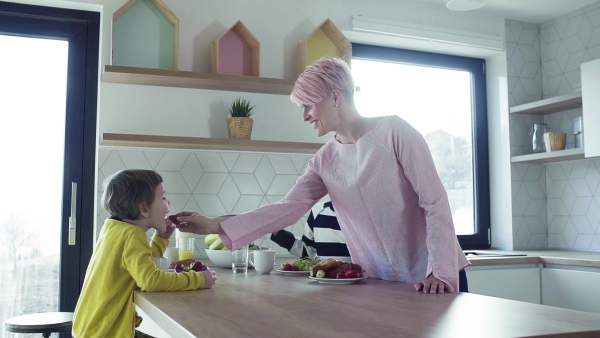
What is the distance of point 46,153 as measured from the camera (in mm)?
3186

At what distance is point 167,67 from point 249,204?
2.83 ft

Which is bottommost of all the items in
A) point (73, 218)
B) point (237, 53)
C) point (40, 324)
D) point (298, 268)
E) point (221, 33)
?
point (40, 324)

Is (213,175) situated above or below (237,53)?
below

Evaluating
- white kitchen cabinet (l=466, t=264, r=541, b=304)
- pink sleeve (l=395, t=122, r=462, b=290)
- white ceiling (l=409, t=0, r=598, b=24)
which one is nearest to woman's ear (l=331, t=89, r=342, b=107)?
pink sleeve (l=395, t=122, r=462, b=290)

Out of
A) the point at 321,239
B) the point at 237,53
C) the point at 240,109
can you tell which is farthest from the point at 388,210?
the point at 237,53

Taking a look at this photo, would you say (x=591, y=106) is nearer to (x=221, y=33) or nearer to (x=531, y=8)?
(x=531, y=8)

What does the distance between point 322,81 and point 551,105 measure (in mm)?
2462

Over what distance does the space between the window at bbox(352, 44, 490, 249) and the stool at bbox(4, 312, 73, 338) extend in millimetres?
2407

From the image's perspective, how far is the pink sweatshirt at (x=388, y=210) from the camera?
174cm

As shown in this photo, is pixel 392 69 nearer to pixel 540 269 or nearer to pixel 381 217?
pixel 540 269

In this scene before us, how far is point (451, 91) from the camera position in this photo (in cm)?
435

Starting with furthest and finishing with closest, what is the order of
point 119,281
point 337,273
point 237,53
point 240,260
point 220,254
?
point 237,53
point 220,254
point 240,260
point 337,273
point 119,281

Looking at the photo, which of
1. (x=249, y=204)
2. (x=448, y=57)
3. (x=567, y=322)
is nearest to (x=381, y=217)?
(x=567, y=322)

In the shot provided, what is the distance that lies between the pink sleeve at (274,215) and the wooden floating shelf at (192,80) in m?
1.20
